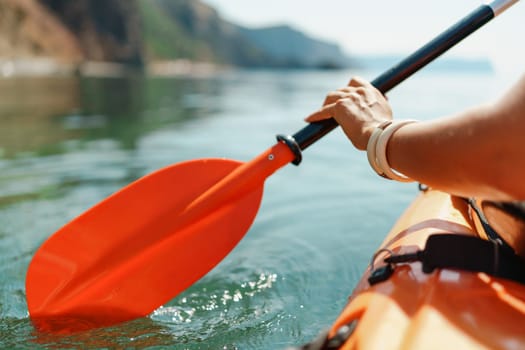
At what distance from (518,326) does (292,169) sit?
4.54 metres

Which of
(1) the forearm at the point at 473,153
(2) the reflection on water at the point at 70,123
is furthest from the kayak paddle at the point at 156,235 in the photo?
(2) the reflection on water at the point at 70,123

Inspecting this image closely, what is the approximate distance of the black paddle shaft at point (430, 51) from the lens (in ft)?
7.56

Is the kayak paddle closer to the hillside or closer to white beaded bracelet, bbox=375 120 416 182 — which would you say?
white beaded bracelet, bbox=375 120 416 182

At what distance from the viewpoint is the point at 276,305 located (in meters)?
2.59

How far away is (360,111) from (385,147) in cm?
38

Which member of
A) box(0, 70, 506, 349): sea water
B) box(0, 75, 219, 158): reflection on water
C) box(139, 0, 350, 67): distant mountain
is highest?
box(139, 0, 350, 67): distant mountain

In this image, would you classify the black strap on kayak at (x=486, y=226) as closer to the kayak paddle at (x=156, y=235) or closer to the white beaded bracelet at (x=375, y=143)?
the white beaded bracelet at (x=375, y=143)

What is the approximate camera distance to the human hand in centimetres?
173

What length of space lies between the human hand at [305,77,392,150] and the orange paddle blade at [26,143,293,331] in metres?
0.63

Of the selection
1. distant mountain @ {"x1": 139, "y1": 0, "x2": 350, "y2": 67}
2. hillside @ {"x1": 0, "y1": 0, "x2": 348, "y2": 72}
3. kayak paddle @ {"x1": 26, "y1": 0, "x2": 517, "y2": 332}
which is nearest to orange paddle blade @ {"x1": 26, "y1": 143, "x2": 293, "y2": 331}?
kayak paddle @ {"x1": 26, "y1": 0, "x2": 517, "y2": 332}

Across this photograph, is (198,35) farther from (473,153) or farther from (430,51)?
(473,153)

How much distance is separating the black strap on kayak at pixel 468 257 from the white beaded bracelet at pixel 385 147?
0.25m

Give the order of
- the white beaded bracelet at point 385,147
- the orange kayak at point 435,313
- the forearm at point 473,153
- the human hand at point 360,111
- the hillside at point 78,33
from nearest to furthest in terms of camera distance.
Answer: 1. the forearm at point 473,153
2. the orange kayak at point 435,313
3. the white beaded bracelet at point 385,147
4. the human hand at point 360,111
5. the hillside at point 78,33

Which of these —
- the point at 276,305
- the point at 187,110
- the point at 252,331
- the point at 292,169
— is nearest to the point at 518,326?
the point at 252,331
